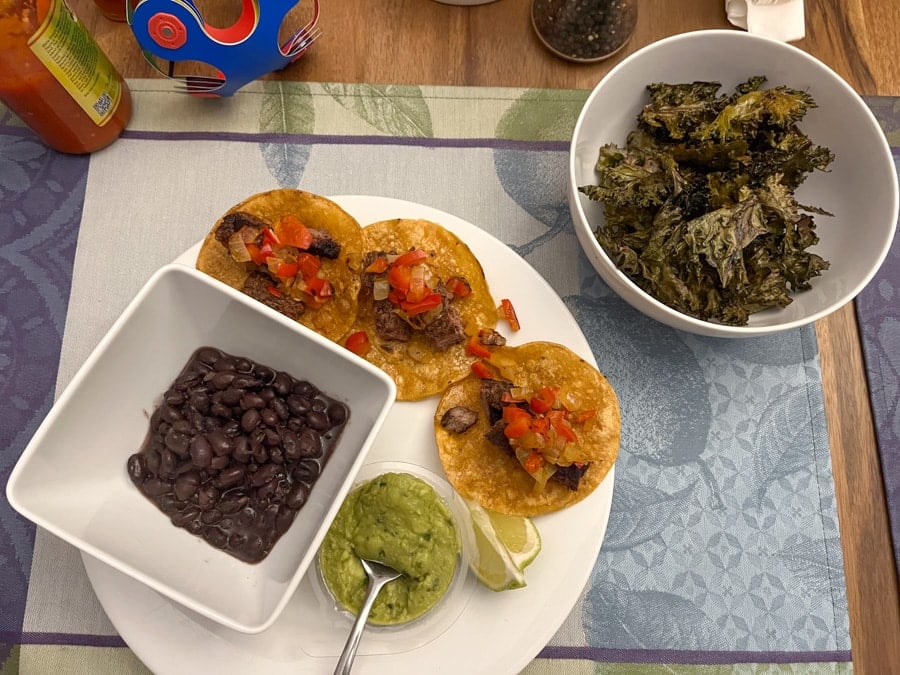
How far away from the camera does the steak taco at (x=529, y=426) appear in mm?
2057

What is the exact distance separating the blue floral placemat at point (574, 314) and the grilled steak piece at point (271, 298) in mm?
432

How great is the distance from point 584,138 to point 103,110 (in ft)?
5.42

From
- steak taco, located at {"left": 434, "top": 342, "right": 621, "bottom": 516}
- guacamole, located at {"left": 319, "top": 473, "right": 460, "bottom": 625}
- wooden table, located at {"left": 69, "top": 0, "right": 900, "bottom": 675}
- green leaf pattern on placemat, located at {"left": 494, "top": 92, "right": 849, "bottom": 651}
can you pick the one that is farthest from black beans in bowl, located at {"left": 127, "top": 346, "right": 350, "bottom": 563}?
wooden table, located at {"left": 69, "top": 0, "right": 900, "bottom": 675}

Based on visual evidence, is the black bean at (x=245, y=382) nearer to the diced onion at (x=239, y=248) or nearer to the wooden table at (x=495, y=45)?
the diced onion at (x=239, y=248)

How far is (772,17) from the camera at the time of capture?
2631 mm

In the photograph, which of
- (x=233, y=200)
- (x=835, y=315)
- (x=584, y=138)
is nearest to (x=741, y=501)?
Answer: (x=835, y=315)

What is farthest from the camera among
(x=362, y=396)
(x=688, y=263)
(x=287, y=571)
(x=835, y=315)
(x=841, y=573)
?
(x=835, y=315)

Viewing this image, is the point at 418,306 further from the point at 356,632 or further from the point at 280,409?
the point at 356,632

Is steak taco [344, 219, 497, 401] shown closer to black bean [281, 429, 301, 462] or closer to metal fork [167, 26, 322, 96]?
black bean [281, 429, 301, 462]

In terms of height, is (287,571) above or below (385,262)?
below

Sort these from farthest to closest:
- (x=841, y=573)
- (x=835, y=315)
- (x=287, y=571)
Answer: (x=835, y=315), (x=841, y=573), (x=287, y=571)

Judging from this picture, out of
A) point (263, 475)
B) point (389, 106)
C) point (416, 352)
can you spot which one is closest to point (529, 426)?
point (416, 352)

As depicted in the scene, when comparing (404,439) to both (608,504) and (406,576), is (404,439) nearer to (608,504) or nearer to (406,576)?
(406,576)

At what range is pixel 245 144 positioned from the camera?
254cm
